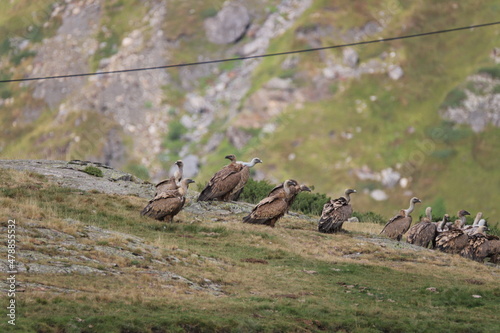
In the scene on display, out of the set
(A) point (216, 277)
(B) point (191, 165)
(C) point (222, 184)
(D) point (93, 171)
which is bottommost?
(B) point (191, 165)

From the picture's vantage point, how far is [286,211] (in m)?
32.1

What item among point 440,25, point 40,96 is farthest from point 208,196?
point 40,96

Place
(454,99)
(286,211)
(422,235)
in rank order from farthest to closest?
(454,99), (422,235), (286,211)

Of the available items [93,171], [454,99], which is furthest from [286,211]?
[454,99]

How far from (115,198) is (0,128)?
94787 millimetres

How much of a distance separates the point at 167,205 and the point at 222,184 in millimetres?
6093

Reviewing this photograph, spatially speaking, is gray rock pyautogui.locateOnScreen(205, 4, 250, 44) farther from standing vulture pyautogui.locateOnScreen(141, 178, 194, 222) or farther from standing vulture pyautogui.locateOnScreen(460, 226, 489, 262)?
standing vulture pyautogui.locateOnScreen(141, 178, 194, 222)

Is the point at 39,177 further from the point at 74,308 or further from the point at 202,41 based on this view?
the point at 202,41

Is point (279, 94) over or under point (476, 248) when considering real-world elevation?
under

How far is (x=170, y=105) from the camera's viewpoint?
12288 centimetres

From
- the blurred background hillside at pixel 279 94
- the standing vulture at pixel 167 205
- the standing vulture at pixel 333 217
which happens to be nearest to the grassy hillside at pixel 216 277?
the standing vulture at pixel 167 205

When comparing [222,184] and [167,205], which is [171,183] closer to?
[222,184]

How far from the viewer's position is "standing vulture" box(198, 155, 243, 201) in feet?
113

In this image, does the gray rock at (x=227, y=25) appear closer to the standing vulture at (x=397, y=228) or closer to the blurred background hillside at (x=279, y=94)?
the blurred background hillside at (x=279, y=94)
